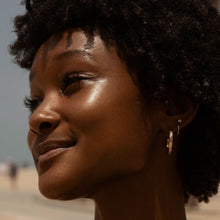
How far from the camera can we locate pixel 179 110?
8.69ft

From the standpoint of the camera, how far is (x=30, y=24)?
2.81 meters

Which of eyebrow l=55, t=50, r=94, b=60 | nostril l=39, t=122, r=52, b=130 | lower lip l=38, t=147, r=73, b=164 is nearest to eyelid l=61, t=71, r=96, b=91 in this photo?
eyebrow l=55, t=50, r=94, b=60

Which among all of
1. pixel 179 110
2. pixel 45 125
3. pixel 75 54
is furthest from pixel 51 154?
pixel 179 110

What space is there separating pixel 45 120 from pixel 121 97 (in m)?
0.44

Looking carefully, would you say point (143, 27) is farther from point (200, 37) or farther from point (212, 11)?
point (212, 11)

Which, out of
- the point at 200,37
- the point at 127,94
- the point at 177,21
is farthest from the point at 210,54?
the point at 127,94

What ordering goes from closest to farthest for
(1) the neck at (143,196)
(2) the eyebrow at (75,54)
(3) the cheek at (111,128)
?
(3) the cheek at (111,128)
(2) the eyebrow at (75,54)
(1) the neck at (143,196)

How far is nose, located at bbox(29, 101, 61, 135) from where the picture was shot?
2.42 metres

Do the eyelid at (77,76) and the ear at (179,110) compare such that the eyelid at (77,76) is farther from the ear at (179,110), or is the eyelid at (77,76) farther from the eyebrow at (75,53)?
the ear at (179,110)

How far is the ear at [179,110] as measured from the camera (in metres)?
2.61

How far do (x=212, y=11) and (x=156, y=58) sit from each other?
617mm

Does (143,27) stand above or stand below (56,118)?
above

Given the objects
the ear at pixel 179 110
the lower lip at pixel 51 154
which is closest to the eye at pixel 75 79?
the lower lip at pixel 51 154

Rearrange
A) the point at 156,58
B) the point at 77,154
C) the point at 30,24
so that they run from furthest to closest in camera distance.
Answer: the point at 30,24 < the point at 156,58 < the point at 77,154
